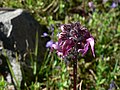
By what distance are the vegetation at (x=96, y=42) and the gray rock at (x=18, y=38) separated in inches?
5.6

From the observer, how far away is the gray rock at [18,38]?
3.17 metres

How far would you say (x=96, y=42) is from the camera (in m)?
3.82

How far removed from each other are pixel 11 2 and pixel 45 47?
2.34 ft

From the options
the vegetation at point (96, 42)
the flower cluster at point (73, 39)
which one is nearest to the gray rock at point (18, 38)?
the vegetation at point (96, 42)

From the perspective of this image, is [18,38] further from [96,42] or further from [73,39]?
[73,39]

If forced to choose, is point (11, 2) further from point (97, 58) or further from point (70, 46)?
point (70, 46)

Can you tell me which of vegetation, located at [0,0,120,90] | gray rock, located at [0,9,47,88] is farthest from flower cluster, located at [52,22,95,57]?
gray rock, located at [0,9,47,88]

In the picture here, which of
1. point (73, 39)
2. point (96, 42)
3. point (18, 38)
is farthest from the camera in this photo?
point (96, 42)

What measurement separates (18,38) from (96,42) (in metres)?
0.90

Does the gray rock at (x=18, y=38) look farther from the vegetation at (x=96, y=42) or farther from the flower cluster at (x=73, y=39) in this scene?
the flower cluster at (x=73, y=39)

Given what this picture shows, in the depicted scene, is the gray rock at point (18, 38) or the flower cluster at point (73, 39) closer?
the flower cluster at point (73, 39)

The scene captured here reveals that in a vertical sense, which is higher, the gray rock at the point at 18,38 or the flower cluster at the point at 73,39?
the flower cluster at the point at 73,39

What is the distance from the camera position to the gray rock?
10.4 ft

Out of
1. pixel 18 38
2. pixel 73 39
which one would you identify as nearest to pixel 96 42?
pixel 18 38
